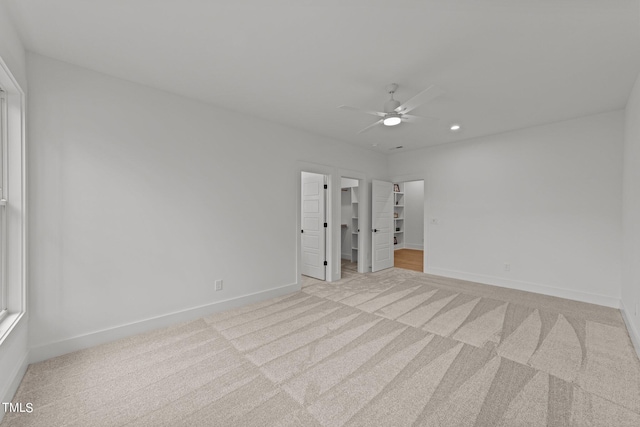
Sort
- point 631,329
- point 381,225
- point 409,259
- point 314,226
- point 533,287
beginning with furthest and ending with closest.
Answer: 1. point 409,259
2. point 381,225
3. point 314,226
4. point 533,287
5. point 631,329

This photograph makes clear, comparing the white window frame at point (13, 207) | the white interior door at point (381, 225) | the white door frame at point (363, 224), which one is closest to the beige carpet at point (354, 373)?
the white window frame at point (13, 207)

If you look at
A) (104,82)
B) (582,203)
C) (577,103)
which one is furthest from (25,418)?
(582,203)

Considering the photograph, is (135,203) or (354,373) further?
(135,203)

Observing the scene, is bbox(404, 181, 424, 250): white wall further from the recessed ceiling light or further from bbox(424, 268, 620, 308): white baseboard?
the recessed ceiling light

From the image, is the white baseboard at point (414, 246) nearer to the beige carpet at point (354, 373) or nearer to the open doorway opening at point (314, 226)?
the open doorway opening at point (314, 226)

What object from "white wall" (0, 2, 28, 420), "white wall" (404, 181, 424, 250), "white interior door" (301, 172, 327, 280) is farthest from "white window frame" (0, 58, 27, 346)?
"white wall" (404, 181, 424, 250)

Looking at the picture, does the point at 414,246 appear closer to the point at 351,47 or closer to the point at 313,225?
the point at 313,225

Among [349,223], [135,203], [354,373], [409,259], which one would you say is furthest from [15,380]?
[409,259]

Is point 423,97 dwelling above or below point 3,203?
above

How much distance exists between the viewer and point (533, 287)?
4.15 metres

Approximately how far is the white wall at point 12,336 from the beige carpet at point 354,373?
13 centimetres

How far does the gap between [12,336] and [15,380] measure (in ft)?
1.11

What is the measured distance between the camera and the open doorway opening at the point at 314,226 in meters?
4.81

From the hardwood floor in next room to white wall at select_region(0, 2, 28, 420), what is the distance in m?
5.79
